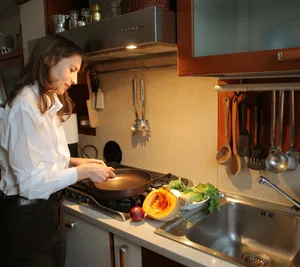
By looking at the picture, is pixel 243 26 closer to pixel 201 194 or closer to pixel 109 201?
pixel 201 194

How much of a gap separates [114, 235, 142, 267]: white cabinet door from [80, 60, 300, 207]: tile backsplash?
520 millimetres

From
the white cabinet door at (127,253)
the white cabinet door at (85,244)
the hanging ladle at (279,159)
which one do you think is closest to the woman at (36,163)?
the white cabinet door at (85,244)

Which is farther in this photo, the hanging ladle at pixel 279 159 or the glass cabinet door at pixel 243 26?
the hanging ladle at pixel 279 159

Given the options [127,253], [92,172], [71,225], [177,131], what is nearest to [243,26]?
[177,131]

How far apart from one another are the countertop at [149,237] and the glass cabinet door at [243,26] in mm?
627

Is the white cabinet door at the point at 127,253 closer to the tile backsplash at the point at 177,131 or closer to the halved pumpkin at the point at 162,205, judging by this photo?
the halved pumpkin at the point at 162,205

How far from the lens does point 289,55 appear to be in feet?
2.69

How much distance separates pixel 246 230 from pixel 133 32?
910mm

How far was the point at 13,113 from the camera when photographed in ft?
3.18

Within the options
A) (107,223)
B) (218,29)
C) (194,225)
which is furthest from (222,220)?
(218,29)

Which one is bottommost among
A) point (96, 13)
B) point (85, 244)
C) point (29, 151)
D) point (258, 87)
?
point (85, 244)

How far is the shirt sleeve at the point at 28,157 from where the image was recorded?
38.0 inches

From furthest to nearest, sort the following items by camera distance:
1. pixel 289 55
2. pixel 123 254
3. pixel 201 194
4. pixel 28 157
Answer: pixel 201 194 → pixel 123 254 → pixel 28 157 → pixel 289 55

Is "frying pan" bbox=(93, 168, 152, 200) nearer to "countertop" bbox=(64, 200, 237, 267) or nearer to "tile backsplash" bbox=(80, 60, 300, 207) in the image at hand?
"countertop" bbox=(64, 200, 237, 267)
